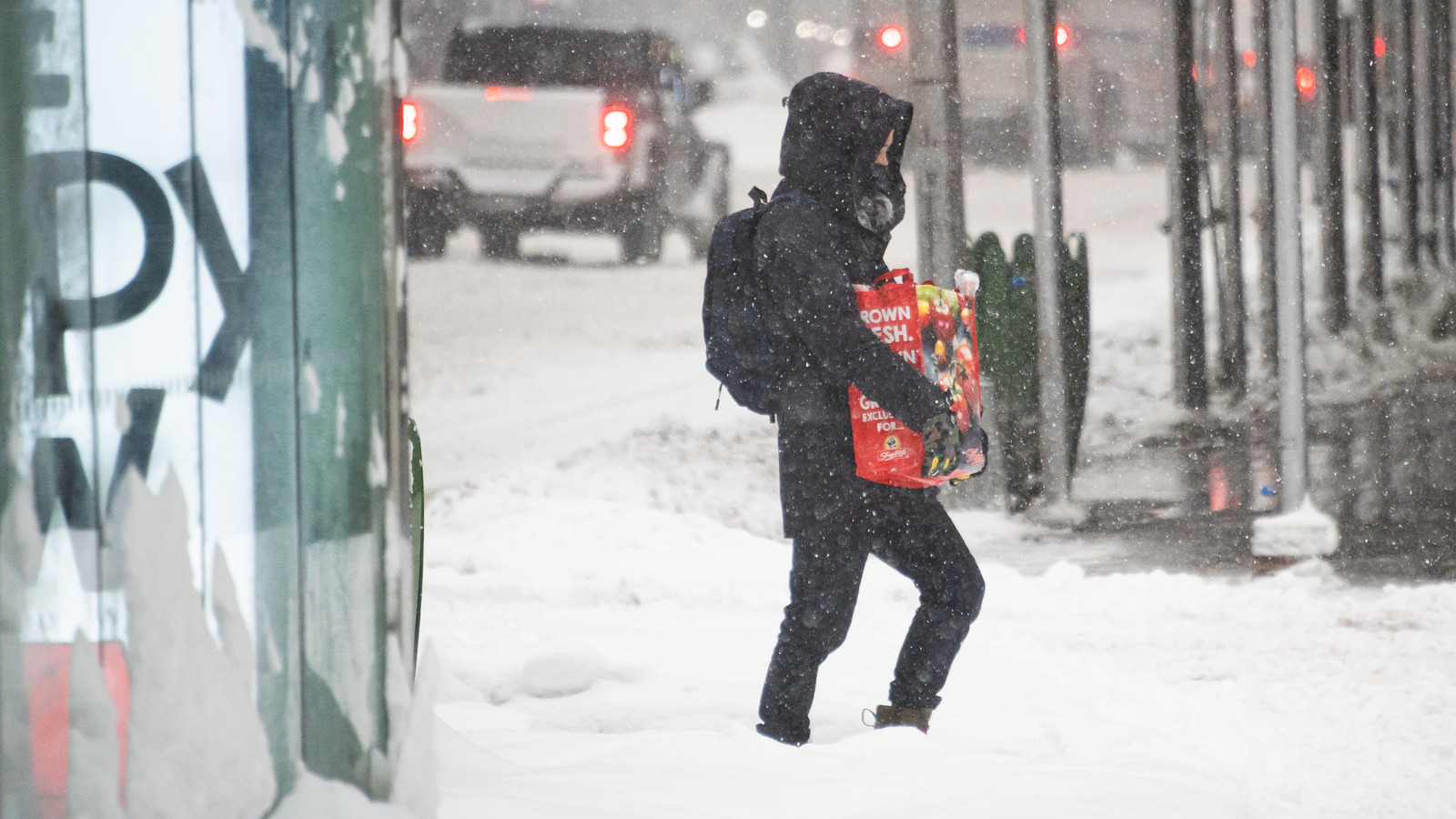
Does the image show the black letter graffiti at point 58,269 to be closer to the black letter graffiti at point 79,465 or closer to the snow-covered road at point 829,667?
the black letter graffiti at point 79,465

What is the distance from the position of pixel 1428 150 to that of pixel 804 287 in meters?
15.2

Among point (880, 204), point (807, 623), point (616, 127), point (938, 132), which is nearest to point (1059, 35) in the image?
point (616, 127)

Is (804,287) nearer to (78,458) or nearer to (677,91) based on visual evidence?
(78,458)

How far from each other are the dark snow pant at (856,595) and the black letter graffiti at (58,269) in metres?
1.70

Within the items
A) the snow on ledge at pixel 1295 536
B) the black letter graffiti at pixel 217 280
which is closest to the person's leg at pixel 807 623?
the black letter graffiti at pixel 217 280

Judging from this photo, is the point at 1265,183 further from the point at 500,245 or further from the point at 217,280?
the point at 217,280

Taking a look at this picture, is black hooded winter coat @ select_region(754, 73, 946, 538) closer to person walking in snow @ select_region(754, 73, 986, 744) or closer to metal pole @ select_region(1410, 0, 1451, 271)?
person walking in snow @ select_region(754, 73, 986, 744)

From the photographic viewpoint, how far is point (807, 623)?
125 inches

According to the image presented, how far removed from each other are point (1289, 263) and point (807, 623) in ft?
11.7

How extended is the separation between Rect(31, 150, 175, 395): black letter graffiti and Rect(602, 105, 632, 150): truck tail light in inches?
378

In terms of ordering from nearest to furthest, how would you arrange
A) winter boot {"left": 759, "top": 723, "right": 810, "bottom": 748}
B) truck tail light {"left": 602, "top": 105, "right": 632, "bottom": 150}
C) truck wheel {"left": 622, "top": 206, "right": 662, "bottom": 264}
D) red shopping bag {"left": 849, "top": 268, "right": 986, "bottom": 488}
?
red shopping bag {"left": 849, "top": 268, "right": 986, "bottom": 488} → winter boot {"left": 759, "top": 723, "right": 810, "bottom": 748} → truck tail light {"left": 602, "top": 105, "right": 632, "bottom": 150} → truck wheel {"left": 622, "top": 206, "right": 662, "bottom": 264}

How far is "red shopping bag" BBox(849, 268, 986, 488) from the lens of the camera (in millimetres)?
3086

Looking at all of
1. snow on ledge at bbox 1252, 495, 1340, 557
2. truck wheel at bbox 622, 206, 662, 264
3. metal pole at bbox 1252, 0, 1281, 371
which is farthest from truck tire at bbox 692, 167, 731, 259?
snow on ledge at bbox 1252, 495, 1340, 557

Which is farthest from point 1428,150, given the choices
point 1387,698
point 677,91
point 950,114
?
point 1387,698
